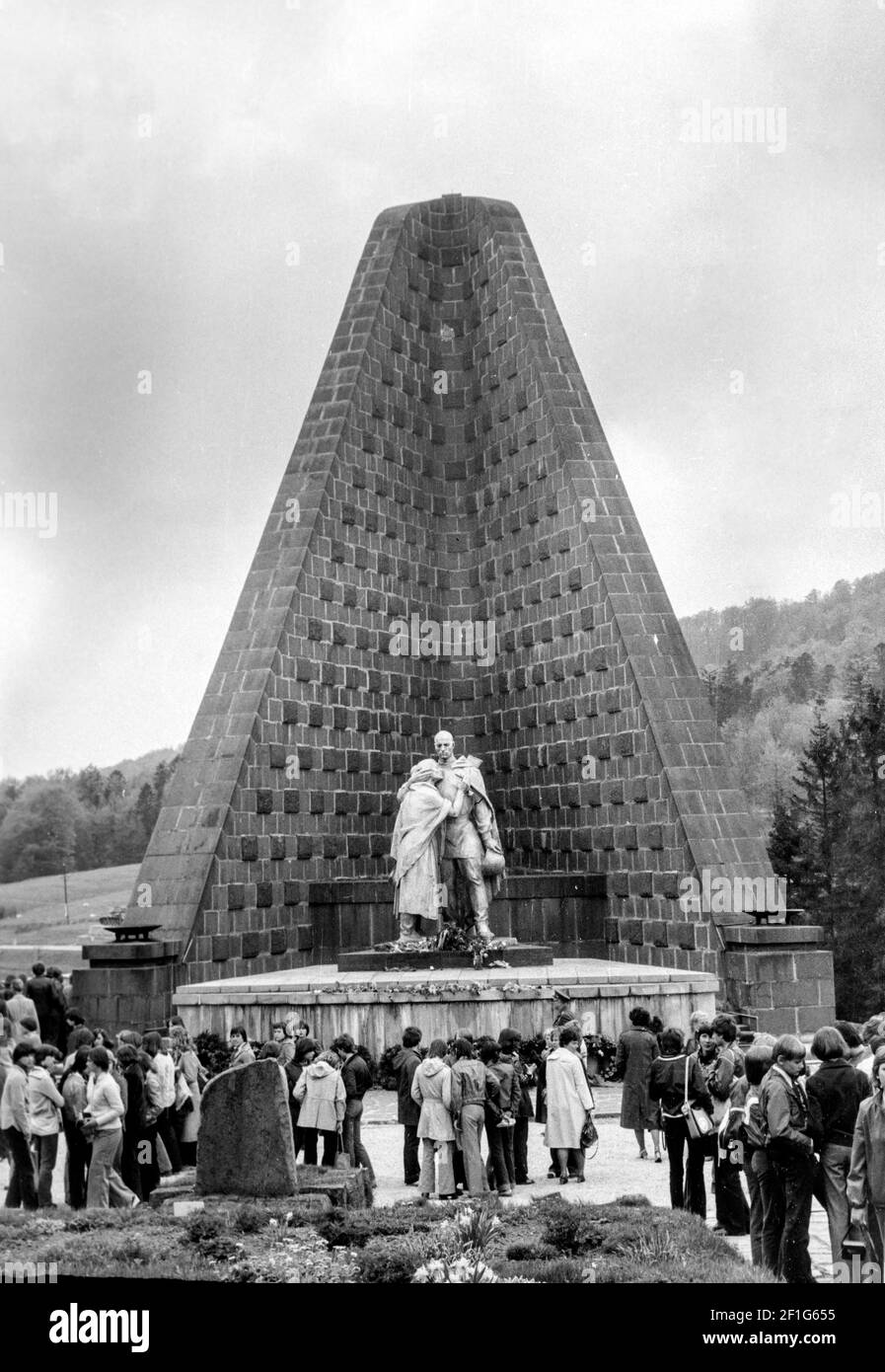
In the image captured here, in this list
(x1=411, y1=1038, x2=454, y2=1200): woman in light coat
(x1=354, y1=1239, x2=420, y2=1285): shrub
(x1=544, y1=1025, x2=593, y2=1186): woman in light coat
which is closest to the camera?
(x1=354, y1=1239, x2=420, y2=1285): shrub

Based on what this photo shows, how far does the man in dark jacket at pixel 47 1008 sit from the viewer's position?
683 inches

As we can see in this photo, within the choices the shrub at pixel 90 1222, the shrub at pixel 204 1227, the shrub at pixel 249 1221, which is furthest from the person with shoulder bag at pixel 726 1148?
the shrub at pixel 90 1222

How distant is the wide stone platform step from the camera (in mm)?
18594

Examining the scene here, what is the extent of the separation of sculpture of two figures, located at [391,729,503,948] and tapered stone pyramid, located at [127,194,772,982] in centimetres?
281

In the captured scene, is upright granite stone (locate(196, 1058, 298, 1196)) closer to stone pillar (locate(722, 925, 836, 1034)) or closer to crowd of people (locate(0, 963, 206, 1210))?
crowd of people (locate(0, 963, 206, 1210))

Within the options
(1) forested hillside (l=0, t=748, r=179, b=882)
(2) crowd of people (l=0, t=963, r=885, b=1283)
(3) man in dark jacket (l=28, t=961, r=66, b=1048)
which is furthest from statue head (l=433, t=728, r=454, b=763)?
(1) forested hillside (l=0, t=748, r=179, b=882)

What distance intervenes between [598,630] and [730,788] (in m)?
3.26

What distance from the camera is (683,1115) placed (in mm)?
10031

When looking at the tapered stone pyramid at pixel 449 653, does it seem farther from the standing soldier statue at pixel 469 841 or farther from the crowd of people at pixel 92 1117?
the crowd of people at pixel 92 1117

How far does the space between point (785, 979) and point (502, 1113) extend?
795cm

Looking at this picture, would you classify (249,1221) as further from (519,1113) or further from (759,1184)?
(519,1113)

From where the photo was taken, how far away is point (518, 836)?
24766 millimetres
